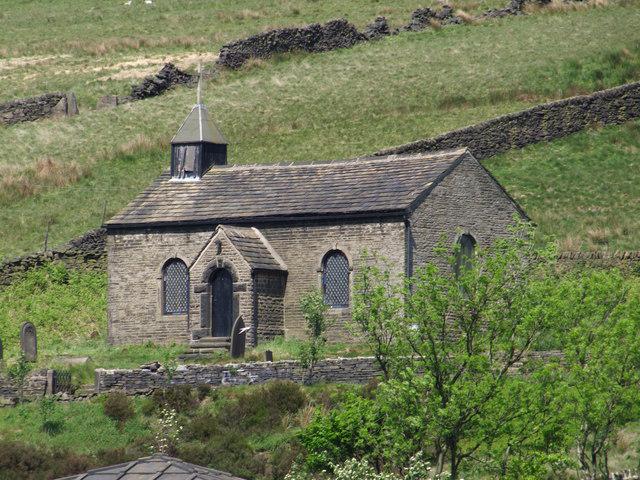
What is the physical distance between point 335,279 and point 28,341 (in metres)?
9.42

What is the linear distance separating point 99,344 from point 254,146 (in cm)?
1981

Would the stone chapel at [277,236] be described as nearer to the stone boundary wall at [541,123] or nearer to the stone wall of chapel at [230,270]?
the stone wall of chapel at [230,270]

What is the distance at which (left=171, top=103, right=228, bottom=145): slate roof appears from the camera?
56469 millimetres

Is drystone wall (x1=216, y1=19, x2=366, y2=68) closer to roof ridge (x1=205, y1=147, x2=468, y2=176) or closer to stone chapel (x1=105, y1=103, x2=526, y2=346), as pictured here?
roof ridge (x1=205, y1=147, x2=468, y2=176)

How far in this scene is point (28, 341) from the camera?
4872cm

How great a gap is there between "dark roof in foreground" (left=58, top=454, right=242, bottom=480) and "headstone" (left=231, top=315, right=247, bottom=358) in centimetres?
1865

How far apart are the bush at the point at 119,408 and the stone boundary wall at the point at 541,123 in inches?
920

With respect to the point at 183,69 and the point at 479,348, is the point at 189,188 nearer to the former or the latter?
the point at 479,348

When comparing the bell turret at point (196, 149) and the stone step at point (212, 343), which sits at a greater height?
the bell turret at point (196, 149)

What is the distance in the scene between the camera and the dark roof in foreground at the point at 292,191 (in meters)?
50.4

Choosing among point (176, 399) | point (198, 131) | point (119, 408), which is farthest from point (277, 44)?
point (119, 408)

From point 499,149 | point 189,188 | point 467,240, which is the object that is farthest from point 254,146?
point 467,240

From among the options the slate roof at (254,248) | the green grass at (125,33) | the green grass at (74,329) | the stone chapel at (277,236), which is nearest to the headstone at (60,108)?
the green grass at (125,33)

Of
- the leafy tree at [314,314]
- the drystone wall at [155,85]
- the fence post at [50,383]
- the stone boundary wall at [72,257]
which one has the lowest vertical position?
the fence post at [50,383]
